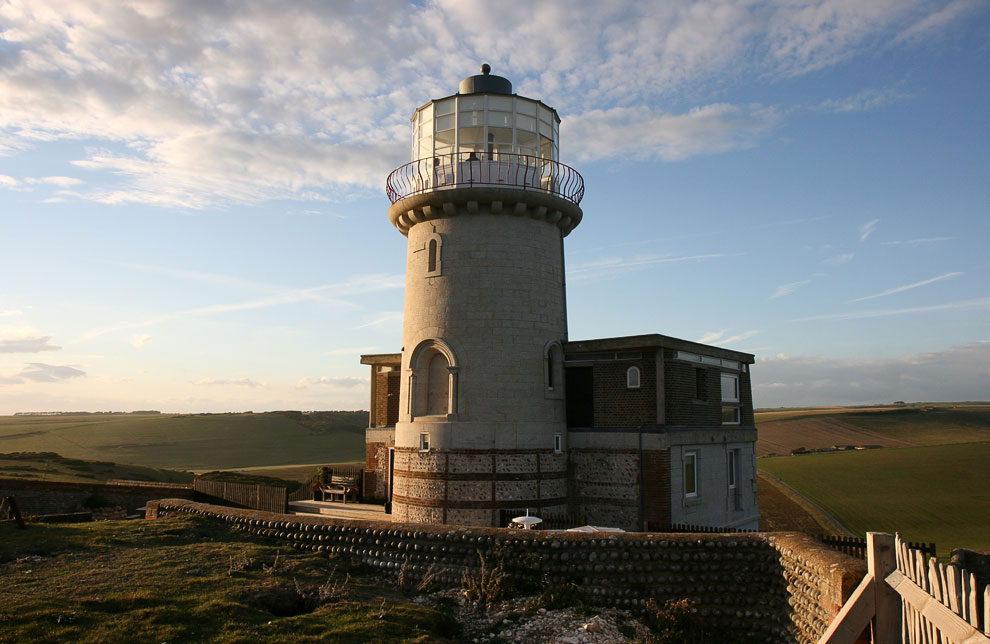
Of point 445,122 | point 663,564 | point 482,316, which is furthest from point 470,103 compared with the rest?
point 663,564

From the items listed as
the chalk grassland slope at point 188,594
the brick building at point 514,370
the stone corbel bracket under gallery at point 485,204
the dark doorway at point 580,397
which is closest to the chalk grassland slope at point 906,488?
the brick building at point 514,370

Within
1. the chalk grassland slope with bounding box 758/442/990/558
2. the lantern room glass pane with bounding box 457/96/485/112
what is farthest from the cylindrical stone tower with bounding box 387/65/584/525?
the chalk grassland slope with bounding box 758/442/990/558

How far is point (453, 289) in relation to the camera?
21.1m

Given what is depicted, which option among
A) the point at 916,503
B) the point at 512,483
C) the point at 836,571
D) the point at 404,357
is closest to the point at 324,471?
the point at 404,357

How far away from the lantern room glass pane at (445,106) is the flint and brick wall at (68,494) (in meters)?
17.6

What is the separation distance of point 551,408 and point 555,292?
373 centimetres

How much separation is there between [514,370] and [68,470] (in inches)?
1196

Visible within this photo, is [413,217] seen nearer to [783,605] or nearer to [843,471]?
[783,605]

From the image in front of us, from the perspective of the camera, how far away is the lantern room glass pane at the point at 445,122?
2146cm

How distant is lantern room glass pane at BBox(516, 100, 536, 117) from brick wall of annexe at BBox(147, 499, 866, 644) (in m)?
13.3

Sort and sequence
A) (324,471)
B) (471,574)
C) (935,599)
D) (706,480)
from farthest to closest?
(324,471), (706,480), (471,574), (935,599)

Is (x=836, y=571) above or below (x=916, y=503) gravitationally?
above

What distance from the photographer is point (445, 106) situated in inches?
849

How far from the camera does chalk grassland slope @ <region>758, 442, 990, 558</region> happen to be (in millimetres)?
39603
